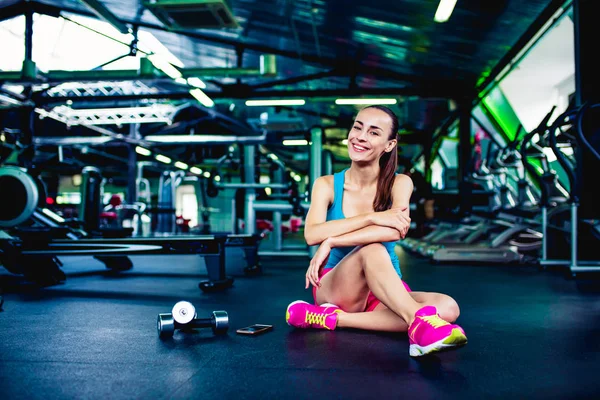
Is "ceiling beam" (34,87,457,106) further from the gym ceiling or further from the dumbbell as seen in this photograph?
the dumbbell

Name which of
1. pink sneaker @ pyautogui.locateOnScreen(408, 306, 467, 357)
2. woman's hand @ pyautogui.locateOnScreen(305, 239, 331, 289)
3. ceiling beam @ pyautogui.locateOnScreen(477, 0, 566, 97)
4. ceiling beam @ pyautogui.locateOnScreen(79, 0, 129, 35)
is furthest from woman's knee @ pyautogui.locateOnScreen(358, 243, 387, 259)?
ceiling beam @ pyautogui.locateOnScreen(477, 0, 566, 97)

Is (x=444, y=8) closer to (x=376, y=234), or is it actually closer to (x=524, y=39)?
(x=524, y=39)

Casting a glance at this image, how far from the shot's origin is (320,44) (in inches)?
296

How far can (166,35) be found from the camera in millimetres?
8320

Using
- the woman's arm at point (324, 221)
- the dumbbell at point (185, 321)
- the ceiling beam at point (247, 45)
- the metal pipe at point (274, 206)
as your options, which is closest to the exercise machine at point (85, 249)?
the dumbbell at point (185, 321)

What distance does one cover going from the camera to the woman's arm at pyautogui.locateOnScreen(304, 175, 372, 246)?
5.94ft

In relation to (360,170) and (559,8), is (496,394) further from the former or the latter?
(559,8)

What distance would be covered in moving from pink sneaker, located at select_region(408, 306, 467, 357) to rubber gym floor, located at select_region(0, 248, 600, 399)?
0.20 ft

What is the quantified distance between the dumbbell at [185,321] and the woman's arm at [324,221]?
46 centimetres

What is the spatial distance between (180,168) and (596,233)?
16.2 meters

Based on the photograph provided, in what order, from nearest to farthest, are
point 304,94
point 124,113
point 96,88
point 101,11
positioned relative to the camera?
point 101,11 < point 304,94 < point 96,88 < point 124,113

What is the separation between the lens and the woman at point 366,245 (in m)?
1.71

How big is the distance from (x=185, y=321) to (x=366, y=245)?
30.0 inches

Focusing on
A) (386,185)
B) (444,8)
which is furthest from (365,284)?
(444,8)
